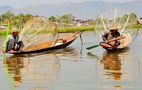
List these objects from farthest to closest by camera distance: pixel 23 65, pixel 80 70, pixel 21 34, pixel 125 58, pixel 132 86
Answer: pixel 21 34 → pixel 125 58 → pixel 23 65 → pixel 80 70 → pixel 132 86

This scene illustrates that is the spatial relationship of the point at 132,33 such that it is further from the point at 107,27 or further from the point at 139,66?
the point at 139,66

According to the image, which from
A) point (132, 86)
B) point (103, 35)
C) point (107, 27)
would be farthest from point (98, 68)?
point (107, 27)

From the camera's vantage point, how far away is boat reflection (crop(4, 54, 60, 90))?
1485 centimetres

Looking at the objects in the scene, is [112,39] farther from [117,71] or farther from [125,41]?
[117,71]

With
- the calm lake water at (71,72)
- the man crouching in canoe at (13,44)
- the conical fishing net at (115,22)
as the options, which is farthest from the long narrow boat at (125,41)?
the man crouching in canoe at (13,44)

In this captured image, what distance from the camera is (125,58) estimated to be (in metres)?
21.9

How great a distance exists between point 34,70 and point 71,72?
5.33ft

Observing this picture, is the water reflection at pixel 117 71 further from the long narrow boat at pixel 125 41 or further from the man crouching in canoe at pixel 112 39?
the long narrow boat at pixel 125 41

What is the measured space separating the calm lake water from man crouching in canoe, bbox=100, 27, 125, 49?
0.77 m

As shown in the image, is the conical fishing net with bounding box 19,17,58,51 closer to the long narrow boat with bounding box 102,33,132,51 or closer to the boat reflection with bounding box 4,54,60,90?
the boat reflection with bounding box 4,54,60,90

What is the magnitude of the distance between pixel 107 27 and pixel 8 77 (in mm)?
12585

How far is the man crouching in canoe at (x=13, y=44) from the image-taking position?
932 inches

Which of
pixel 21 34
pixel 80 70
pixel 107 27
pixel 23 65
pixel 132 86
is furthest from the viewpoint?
pixel 107 27

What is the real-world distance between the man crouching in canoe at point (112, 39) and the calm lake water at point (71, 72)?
0.77 meters
